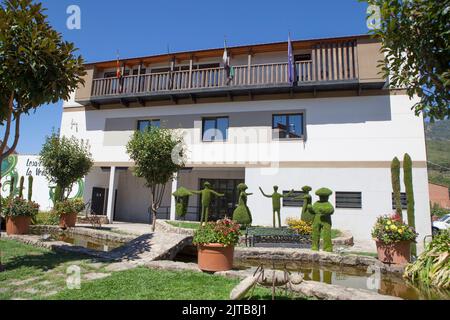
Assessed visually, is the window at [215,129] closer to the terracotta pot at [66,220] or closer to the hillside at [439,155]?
the terracotta pot at [66,220]

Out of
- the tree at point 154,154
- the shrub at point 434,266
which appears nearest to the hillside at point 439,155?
the tree at point 154,154

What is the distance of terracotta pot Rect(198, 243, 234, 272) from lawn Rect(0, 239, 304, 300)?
0.81ft

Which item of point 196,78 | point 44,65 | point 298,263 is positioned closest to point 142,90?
point 196,78

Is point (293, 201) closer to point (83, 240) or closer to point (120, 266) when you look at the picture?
point (83, 240)

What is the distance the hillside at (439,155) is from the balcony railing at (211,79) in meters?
24.5

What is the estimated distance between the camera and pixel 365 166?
1550cm

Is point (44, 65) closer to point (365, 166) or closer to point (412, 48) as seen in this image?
point (412, 48)

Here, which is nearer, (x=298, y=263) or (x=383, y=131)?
(x=298, y=263)

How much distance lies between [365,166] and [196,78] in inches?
406

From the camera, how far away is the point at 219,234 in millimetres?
6617

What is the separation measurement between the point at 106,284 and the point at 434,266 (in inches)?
249

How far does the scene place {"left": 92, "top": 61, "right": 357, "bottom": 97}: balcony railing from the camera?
1641 centimetres

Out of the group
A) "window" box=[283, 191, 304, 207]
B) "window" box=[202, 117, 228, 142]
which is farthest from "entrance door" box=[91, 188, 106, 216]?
"window" box=[283, 191, 304, 207]

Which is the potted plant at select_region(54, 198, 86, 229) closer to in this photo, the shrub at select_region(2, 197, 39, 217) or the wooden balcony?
the shrub at select_region(2, 197, 39, 217)
